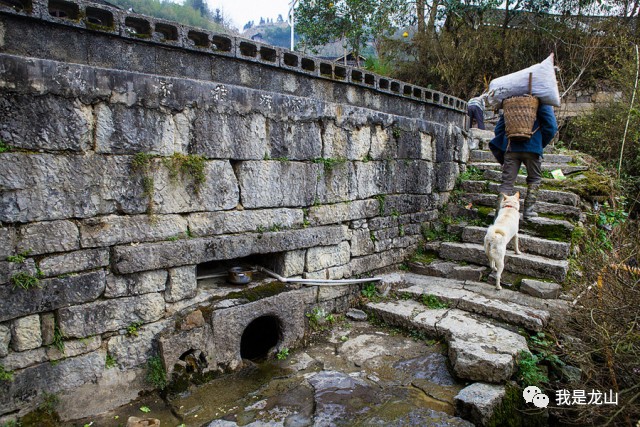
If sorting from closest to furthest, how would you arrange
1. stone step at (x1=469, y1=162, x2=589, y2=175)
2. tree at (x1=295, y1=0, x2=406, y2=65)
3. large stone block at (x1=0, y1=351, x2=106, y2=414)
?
large stone block at (x1=0, y1=351, x2=106, y2=414), stone step at (x1=469, y1=162, x2=589, y2=175), tree at (x1=295, y1=0, x2=406, y2=65)

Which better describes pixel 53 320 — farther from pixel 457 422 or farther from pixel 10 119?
pixel 457 422

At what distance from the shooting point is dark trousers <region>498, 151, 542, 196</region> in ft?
16.6

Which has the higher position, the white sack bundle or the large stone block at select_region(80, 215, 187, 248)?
A: the white sack bundle

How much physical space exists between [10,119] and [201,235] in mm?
1544

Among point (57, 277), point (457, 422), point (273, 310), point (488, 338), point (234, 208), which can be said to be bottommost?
point (457, 422)

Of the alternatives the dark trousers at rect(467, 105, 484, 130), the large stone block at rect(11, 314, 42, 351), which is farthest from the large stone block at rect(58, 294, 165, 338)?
the dark trousers at rect(467, 105, 484, 130)

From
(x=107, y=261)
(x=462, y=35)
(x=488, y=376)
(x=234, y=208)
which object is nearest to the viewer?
(x=107, y=261)

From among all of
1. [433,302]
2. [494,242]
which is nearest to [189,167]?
[433,302]

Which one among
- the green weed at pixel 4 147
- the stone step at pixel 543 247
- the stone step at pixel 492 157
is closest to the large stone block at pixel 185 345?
the green weed at pixel 4 147

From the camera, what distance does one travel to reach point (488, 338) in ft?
12.2

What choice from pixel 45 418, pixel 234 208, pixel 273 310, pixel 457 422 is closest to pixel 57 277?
pixel 45 418

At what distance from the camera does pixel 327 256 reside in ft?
14.7

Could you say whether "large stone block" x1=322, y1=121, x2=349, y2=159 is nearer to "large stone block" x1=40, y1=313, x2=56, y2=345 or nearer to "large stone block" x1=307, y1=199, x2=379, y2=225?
"large stone block" x1=307, y1=199, x2=379, y2=225

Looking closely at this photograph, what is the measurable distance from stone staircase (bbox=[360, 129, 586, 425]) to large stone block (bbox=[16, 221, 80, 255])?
3.13 metres
